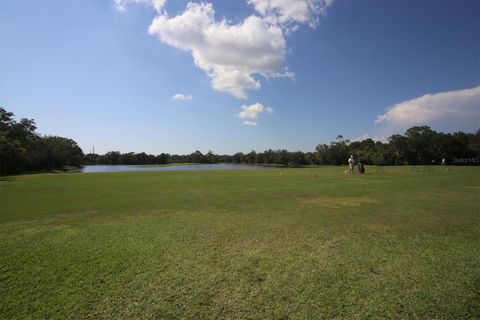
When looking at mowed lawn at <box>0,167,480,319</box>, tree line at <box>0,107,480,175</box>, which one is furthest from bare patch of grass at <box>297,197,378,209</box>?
tree line at <box>0,107,480,175</box>

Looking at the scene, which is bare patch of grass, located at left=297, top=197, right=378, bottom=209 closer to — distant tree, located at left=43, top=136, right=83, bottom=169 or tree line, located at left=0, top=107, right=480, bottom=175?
tree line, located at left=0, top=107, right=480, bottom=175

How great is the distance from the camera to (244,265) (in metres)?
4.93

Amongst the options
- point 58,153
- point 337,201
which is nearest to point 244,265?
point 337,201

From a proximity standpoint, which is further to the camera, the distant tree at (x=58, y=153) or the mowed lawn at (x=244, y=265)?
the distant tree at (x=58, y=153)

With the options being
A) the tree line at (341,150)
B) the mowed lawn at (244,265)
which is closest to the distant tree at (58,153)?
the tree line at (341,150)

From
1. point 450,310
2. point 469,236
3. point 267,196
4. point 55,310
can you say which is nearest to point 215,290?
point 55,310

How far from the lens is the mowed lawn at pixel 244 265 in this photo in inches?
146

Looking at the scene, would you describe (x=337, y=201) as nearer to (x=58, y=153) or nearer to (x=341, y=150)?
(x=58, y=153)

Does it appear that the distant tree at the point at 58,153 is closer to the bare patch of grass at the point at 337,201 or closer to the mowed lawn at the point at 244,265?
the mowed lawn at the point at 244,265

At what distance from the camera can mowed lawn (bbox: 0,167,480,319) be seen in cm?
371

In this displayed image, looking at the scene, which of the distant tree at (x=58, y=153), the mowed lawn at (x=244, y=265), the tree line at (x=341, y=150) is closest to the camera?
the mowed lawn at (x=244, y=265)

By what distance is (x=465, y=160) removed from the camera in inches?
2613

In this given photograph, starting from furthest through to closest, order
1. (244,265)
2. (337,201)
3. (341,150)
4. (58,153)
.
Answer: (341,150) → (58,153) → (337,201) → (244,265)

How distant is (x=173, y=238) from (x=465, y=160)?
84737 millimetres
